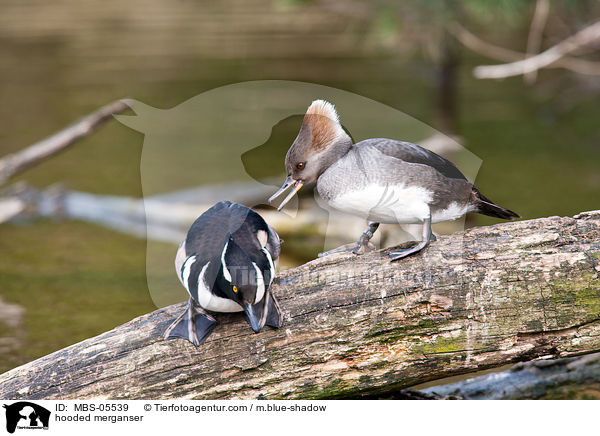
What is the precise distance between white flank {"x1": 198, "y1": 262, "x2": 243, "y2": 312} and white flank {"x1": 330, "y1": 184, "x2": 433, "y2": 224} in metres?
0.45

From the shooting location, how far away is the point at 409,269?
8.38 feet

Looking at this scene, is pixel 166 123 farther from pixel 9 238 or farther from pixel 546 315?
pixel 9 238

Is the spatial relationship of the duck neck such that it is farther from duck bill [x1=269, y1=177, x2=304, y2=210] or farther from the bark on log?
the bark on log

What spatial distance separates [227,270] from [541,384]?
66.4 inches

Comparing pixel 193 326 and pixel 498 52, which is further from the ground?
pixel 498 52

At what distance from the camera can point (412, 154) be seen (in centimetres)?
235

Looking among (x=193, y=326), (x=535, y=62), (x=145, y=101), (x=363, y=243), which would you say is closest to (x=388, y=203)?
(x=363, y=243)

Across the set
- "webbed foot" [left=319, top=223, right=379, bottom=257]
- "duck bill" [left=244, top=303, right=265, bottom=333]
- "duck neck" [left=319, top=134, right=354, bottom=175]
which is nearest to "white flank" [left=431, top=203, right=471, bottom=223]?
"webbed foot" [left=319, top=223, right=379, bottom=257]

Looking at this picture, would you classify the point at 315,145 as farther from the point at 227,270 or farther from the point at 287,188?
the point at 227,270

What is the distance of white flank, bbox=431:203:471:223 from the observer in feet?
8.00

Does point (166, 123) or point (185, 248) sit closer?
point (185, 248)

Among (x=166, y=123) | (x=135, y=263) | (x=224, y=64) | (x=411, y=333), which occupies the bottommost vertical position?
(x=411, y=333)

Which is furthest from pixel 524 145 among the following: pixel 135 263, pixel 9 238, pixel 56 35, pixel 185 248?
pixel 56 35

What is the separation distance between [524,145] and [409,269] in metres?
6.44
